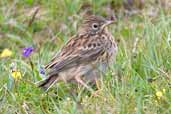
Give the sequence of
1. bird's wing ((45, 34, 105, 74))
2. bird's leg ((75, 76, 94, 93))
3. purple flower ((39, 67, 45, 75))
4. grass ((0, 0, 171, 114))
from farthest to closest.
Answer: purple flower ((39, 67, 45, 75))
bird's wing ((45, 34, 105, 74))
bird's leg ((75, 76, 94, 93))
grass ((0, 0, 171, 114))

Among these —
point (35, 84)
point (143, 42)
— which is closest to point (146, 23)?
point (143, 42)

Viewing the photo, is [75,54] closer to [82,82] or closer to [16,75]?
[82,82]

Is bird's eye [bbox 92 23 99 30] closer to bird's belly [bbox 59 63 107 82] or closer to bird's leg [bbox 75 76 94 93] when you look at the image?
bird's belly [bbox 59 63 107 82]

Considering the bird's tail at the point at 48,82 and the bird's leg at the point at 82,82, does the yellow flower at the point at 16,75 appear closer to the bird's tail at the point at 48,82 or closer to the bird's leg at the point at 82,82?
the bird's tail at the point at 48,82

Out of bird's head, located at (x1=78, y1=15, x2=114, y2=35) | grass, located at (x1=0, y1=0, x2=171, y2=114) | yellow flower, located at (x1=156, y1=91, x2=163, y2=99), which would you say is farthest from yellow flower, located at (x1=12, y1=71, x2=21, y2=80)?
yellow flower, located at (x1=156, y1=91, x2=163, y2=99)

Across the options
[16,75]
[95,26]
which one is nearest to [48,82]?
[16,75]

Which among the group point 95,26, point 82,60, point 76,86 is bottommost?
point 76,86

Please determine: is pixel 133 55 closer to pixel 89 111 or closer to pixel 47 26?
pixel 89 111
